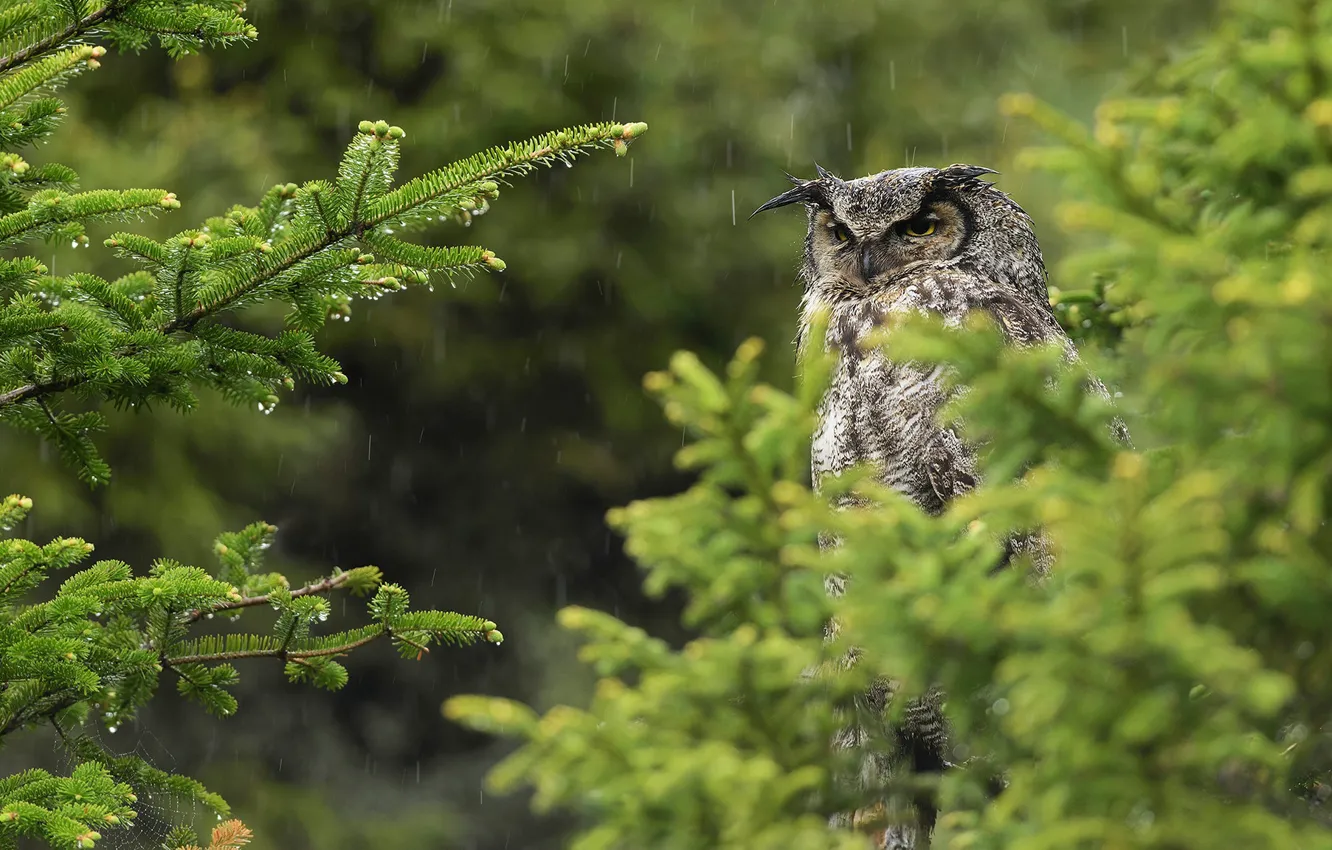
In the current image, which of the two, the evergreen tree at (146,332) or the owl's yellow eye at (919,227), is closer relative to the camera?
the evergreen tree at (146,332)

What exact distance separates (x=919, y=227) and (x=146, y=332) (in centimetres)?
246

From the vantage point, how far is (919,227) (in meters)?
4.11

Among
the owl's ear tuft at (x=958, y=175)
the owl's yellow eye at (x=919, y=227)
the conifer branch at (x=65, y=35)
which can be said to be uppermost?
the conifer branch at (x=65, y=35)

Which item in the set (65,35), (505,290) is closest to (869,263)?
(65,35)

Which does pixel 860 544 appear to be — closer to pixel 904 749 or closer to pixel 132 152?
pixel 904 749

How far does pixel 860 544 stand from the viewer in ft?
5.16

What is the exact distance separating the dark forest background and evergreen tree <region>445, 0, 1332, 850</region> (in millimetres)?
6725

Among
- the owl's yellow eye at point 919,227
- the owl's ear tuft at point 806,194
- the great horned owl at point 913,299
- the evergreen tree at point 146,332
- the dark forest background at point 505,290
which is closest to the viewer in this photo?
the evergreen tree at point 146,332

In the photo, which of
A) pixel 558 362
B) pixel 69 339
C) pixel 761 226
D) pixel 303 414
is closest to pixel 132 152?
pixel 303 414

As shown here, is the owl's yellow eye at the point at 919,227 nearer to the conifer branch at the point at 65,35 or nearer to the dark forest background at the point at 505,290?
the conifer branch at the point at 65,35

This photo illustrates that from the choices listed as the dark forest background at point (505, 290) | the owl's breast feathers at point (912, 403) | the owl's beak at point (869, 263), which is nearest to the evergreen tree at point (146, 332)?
the owl's breast feathers at point (912, 403)

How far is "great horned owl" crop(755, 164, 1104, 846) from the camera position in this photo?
12.3ft

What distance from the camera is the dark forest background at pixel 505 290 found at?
863 cm

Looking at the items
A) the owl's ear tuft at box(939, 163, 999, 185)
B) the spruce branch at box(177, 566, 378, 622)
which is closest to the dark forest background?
the owl's ear tuft at box(939, 163, 999, 185)
